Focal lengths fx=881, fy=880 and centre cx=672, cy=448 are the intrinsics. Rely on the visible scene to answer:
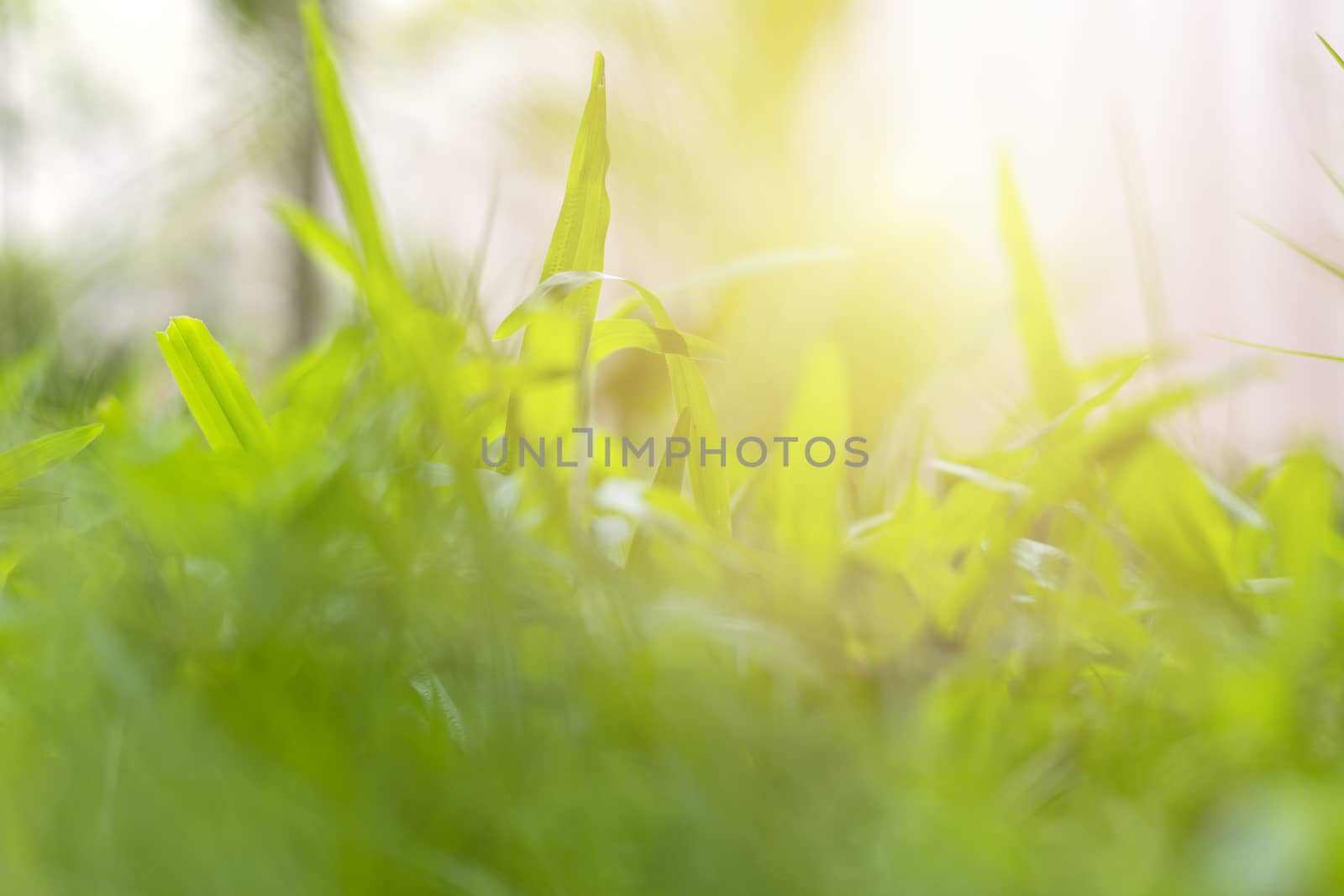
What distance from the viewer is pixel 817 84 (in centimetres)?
168

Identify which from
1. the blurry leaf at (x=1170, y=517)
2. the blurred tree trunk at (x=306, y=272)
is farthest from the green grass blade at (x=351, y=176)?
the blurred tree trunk at (x=306, y=272)

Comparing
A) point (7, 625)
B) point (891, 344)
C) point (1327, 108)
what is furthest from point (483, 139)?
point (7, 625)

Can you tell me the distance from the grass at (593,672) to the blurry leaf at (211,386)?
2cm

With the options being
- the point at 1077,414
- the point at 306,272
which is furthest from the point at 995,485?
the point at 306,272

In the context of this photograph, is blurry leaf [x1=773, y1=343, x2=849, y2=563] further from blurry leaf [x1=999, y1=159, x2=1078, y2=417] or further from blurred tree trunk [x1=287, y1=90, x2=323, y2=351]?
blurred tree trunk [x1=287, y1=90, x2=323, y2=351]

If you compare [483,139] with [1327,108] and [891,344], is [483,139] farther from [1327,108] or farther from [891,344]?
[1327,108]

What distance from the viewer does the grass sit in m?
0.06

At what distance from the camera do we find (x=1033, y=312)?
14cm

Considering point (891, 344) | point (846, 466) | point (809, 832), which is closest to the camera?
point (809, 832)

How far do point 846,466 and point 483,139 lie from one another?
1872mm

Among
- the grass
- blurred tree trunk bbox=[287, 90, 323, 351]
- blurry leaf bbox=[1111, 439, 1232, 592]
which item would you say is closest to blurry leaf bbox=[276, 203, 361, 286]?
the grass

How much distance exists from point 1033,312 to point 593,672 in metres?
0.10

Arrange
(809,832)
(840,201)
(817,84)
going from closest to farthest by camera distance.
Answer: (809,832) < (840,201) < (817,84)

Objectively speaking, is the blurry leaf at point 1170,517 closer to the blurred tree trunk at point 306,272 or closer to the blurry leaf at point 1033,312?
the blurry leaf at point 1033,312
